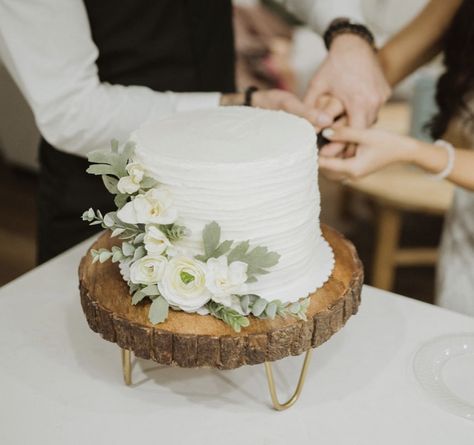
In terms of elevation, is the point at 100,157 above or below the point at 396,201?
above

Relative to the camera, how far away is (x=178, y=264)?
97 cm

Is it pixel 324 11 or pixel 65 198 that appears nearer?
pixel 65 198

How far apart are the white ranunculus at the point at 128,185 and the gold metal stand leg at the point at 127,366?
259 millimetres

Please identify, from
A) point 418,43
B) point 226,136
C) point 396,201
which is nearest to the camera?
point 226,136

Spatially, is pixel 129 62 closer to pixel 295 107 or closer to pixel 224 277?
pixel 295 107

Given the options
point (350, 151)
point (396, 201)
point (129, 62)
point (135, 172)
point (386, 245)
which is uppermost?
point (135, 172)

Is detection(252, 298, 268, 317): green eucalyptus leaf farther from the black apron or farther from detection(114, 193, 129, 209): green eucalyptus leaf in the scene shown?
the black apron

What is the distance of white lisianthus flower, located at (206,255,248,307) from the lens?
3.12ft

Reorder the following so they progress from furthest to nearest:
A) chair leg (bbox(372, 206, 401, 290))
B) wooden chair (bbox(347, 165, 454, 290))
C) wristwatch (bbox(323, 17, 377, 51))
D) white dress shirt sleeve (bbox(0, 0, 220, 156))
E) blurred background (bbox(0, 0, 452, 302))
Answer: blurred background (bbox(0, 0, 452, 302)) < chair leg (bbox(372, 206, 401, 290)) < wooden chair (bbox(347, 165, 454, 290)) < wristwatch (bbox(323, 17, 377, 51)) < white dress shirt sleeve (bbox(0, 0, 220, 156))

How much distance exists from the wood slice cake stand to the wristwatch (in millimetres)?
833

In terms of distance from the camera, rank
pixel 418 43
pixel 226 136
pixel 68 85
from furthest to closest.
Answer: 1. pixel 418 43
2. pixel 68 85
3. pixel 226 136

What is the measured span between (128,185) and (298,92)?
2943mm

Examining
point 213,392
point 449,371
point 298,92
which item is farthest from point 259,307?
point 298,92

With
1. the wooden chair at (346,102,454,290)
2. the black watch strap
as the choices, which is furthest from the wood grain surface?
the wooden chair at (346,102,454,290)
